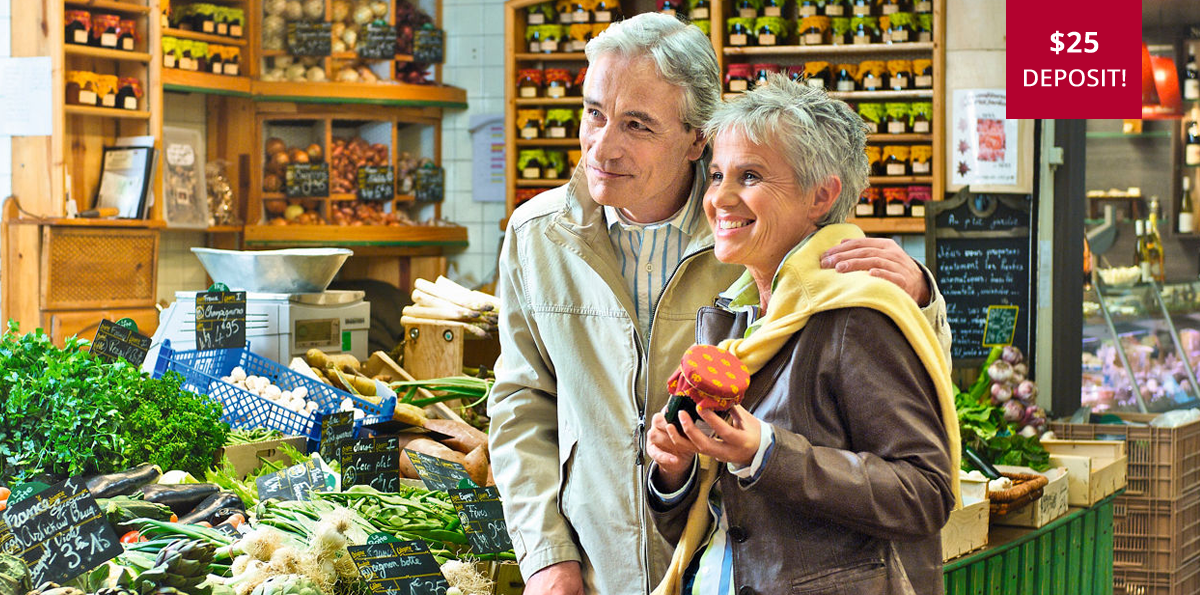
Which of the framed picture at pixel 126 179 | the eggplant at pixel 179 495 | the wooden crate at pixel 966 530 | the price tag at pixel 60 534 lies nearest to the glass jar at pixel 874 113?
the wooden crate at pixel 966 530

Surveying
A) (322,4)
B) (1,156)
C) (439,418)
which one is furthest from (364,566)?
(322,4)

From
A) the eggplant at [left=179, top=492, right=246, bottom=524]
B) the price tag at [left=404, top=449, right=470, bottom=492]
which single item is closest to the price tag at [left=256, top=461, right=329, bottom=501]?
the eggplant at [left=179, top=492, right=246, bottom=524]

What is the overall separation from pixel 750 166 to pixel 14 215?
Result: 205 inches

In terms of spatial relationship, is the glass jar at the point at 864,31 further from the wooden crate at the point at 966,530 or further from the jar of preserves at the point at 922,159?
the wooden crate at the point at 966,530

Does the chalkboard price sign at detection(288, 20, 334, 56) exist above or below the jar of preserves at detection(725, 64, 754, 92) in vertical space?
above

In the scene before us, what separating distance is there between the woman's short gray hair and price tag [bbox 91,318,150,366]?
2.16m

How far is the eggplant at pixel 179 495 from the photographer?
2412mm

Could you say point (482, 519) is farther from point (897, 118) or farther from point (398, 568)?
point (897, 118)

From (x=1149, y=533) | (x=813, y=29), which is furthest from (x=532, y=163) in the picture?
(x=1149, y=533)

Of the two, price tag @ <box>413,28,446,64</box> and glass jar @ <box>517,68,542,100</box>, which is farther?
price tag @ <box>413,28,446,64</box>

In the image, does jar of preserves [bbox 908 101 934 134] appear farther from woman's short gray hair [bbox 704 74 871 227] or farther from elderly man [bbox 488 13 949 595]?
woman's short gray hair [bbox 704 74 871 227]

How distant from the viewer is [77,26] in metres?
5.57

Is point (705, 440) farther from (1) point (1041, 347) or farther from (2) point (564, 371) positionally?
(1) point (1041, 347)

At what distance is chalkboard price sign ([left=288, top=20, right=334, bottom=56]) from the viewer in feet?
22.1
